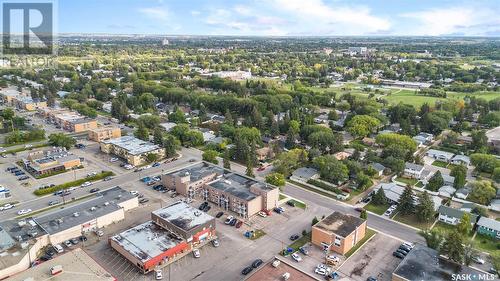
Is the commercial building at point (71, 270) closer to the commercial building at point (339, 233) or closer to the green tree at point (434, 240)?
the commercial building at point (339, 233)

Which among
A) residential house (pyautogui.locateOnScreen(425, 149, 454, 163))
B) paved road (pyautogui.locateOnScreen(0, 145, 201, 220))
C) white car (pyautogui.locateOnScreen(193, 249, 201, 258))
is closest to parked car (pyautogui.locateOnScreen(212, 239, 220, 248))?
white car (pyautogui.locateOnScreen(193, 249, 201, 258))

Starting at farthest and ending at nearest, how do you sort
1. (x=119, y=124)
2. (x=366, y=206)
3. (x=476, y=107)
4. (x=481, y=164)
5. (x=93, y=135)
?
(x=476, y=107) < (x=119, y=124) < (x=93, y=135) < (x=481, y=164) < (x=366, y=206)

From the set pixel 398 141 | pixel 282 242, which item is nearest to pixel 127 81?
pixel 398 141

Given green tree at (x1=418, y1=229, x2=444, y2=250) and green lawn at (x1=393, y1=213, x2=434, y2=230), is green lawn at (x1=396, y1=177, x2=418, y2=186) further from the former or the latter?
green tree at (x1=418, y1=229, x2=444, y2=250)

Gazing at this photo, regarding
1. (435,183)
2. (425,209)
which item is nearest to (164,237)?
(425,209)

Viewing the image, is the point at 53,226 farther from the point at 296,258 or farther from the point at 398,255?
the point at 398,255

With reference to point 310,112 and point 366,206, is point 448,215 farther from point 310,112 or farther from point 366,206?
point 310,112
